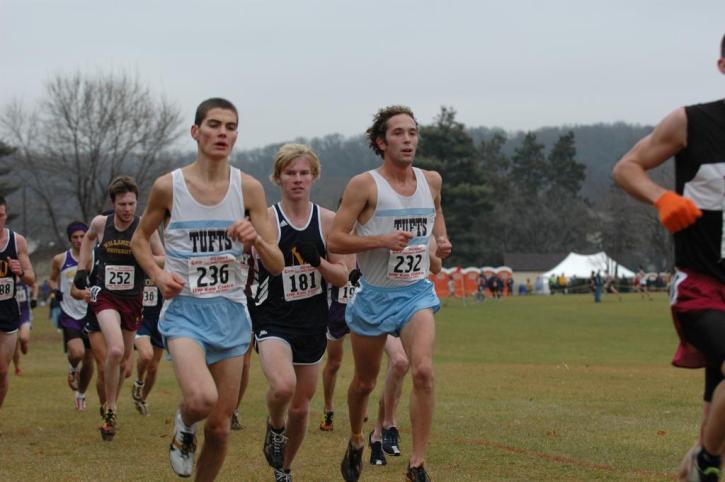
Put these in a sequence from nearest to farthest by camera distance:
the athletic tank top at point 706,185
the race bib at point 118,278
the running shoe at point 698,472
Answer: the running shoe at point 698,472
the athletic tank top at point 706,185
the race bib at point 118,278

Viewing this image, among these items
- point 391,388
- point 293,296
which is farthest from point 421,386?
point 391,388

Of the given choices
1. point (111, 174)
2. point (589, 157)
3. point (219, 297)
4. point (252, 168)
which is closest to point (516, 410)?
point (219, 297)

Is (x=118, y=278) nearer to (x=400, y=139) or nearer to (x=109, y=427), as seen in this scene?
(x=109, y=427)

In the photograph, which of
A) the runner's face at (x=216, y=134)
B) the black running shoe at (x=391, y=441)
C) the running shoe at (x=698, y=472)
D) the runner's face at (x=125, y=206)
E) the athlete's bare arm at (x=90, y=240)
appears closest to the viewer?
the running shoe at (x=698, y=472)

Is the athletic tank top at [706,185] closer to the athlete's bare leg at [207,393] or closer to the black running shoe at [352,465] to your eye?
the athlete's bare leg at [207,393]

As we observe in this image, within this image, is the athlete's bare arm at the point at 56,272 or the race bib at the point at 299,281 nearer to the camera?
the race bib at the point at 299,281

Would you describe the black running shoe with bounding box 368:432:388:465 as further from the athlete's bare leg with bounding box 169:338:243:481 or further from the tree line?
the tree line

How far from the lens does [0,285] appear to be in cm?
1169

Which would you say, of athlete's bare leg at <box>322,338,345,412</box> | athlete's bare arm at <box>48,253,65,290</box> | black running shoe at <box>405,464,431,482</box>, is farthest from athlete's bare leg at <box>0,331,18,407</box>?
black running shoe at <box>405,464,431,482</box>

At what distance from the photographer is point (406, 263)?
838cm

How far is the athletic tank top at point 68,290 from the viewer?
611 inches

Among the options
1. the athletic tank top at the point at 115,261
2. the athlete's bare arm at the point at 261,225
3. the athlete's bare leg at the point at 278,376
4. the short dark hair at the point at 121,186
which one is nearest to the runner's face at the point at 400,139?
the athlete's bare arm at the point at 261,225

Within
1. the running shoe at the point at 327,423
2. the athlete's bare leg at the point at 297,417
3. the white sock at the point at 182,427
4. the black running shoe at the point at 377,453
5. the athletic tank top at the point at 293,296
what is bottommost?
the running shoe at the point at 327,423

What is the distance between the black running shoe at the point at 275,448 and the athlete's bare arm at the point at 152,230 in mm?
1909
